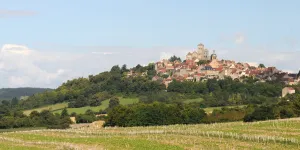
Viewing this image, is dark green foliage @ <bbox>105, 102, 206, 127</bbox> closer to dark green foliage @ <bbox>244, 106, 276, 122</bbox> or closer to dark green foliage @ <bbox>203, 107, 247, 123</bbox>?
dark green foliage @ <bbox>203, 107, 247, 123</bbox>

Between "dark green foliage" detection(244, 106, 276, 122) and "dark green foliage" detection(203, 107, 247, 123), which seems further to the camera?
"dark green foliage" detection(203, 107, 247, 123)

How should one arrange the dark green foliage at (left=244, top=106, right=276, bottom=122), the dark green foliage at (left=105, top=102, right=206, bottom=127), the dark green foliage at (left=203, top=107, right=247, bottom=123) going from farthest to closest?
the dark green foliage at (left=203, top=107, right=247, bottom=123) < the dark green foliage at (left=105, top=102, right=206, bottom=127) < the dark green foliage at (left=244, top=106, right=276, bottom=122)

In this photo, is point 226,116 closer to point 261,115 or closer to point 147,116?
point 147,116

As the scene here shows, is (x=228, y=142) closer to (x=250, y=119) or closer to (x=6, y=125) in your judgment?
(x=250, y=119)

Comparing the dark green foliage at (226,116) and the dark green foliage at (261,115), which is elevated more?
the dark green foliage at (261,115)

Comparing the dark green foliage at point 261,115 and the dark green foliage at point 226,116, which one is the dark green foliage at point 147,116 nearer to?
the dark green foliage at point 226,116

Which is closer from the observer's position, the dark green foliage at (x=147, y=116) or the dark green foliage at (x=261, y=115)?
the dark green foliage at (x=261, y=115)

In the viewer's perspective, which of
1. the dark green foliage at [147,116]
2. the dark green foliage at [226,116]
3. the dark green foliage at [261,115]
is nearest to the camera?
the dark green foliage at [261,115]

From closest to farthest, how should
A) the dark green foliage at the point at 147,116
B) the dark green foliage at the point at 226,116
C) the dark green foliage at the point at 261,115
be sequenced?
the dark green foliage at the point at 261,115 < the dark green foliage at the point at 147,116 < the dark green foliage at the point at 226,116

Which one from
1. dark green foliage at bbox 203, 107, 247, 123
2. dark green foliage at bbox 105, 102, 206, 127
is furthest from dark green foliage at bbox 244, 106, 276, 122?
dark green foliage at bbox 105, 102, 206, 127

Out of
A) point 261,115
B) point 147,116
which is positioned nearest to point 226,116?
A: point 147,116

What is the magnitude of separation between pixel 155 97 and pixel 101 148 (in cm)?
15286

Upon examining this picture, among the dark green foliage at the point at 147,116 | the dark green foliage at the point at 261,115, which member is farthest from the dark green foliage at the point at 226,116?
the dark green foliage at the point at 261,115

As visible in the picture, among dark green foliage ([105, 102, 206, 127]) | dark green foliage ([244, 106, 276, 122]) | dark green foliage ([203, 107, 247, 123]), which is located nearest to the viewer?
dark green foliage ([244, 106, 276, 122])
